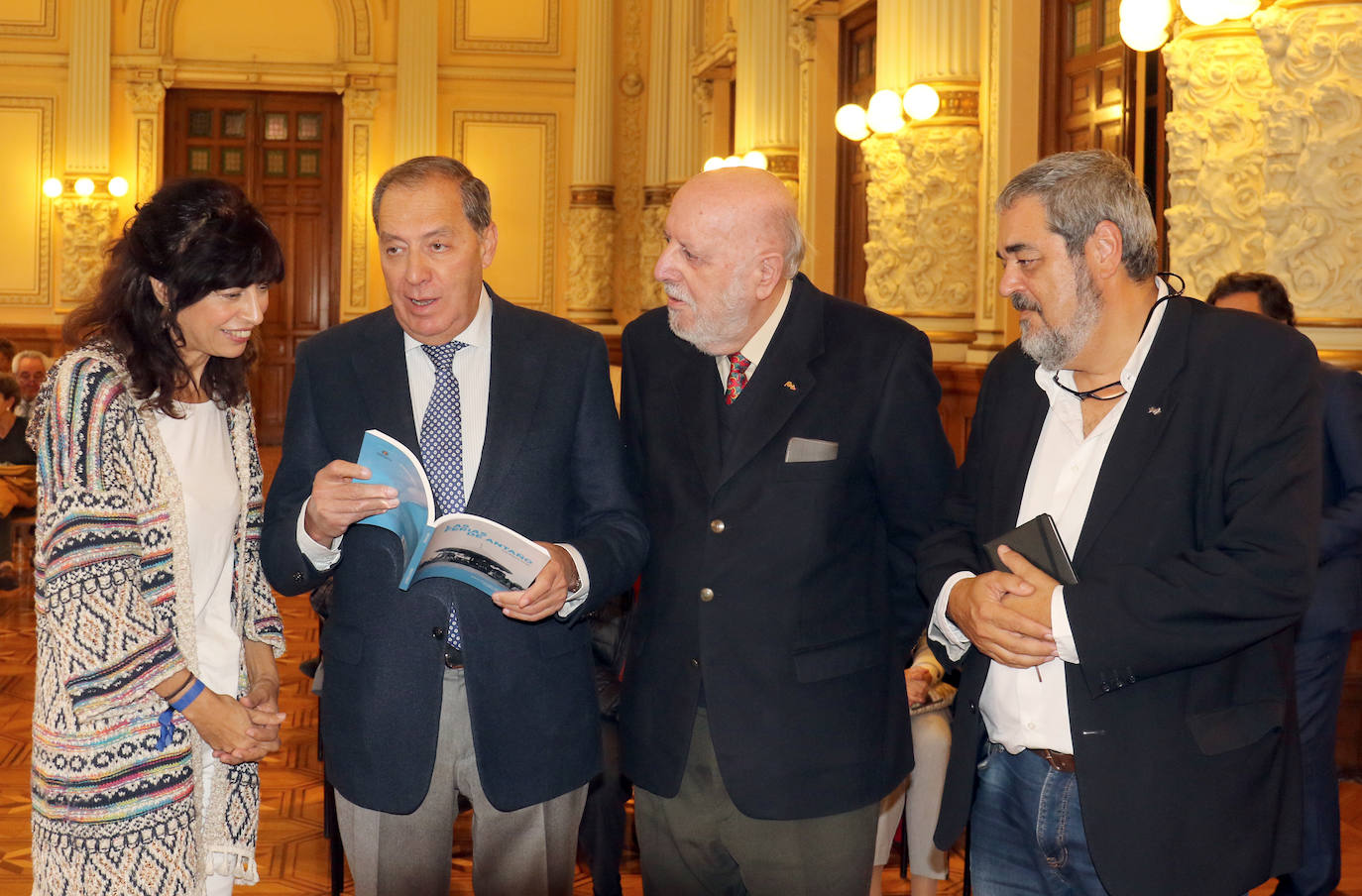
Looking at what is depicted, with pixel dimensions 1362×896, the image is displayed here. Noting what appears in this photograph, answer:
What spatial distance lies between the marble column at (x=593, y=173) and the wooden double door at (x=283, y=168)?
3.32m

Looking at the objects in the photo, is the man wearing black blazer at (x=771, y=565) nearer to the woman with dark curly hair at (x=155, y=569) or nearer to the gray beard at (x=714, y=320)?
the gray beard at (x=714, y=320)

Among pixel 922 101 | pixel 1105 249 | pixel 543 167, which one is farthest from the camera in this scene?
pixel 543 167

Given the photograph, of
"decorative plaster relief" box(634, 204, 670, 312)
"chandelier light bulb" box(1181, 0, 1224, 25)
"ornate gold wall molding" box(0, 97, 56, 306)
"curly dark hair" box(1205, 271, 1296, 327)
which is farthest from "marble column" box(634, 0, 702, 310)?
"curly dark hair" box(1205, 271, 1296, 327)

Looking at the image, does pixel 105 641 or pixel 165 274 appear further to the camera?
pixel 165 274

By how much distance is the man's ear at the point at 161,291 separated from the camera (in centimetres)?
244

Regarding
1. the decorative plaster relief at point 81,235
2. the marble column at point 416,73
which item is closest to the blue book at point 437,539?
the marble column at point 416,73

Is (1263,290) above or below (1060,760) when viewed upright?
above

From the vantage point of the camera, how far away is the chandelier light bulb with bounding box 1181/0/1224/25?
4980mm

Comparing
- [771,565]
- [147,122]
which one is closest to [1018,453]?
[771,565]

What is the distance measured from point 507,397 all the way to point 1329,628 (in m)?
2.86

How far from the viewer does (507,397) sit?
256 centimetres

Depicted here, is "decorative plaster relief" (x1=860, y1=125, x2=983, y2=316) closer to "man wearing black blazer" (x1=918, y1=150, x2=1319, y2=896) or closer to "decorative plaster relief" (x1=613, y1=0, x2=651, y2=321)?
"man wearing black blazer" (x1=918, y1=150, x2=1319, y2=896)

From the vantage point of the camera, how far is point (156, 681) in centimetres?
236

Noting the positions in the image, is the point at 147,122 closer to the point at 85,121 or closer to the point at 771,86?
the point at 85,121
